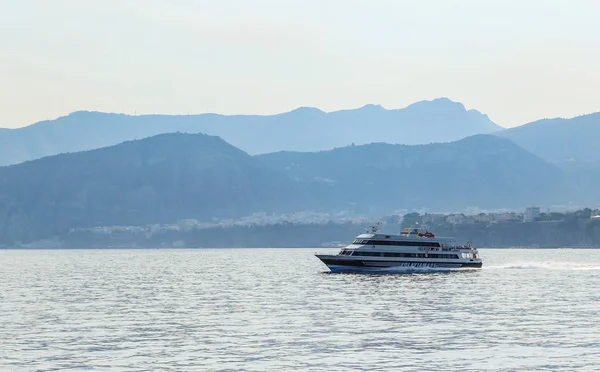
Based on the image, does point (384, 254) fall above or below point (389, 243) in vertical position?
below

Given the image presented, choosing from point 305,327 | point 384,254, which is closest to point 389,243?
point 384,254

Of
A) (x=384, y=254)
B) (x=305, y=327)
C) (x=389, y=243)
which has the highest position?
(x=389, y=243)

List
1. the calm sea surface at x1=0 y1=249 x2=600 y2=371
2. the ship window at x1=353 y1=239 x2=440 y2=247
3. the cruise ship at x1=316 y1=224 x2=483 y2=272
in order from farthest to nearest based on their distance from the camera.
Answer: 1. the ship window at x1=353 y1=239 x2=440 y2=247
2. the cruise ship at x1=316 y1=224 x2=483 y2=272
3. the calm sea surface at x1=0 y1=249 x2=600 y2=371

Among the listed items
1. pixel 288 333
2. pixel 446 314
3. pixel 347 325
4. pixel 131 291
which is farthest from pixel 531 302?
pixel 131 291

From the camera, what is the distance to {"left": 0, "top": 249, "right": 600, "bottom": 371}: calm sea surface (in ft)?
254

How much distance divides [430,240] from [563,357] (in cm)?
11911

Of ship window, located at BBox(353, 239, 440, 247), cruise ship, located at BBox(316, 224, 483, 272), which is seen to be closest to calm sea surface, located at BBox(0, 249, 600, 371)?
cruise ship, located at BBox(316, 224, 483, 272)

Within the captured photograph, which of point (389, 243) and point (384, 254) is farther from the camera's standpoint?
point (389, 243)

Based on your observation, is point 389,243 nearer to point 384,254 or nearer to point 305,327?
point 384,254

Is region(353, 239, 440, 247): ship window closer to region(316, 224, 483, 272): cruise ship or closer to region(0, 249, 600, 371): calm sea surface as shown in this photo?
region(316, 224, 483, 272): cruise ship

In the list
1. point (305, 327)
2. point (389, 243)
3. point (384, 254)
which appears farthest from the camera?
point (389, 243)

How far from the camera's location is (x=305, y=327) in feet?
322

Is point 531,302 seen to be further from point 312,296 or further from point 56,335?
point 56,335

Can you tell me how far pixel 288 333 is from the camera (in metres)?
93.6
